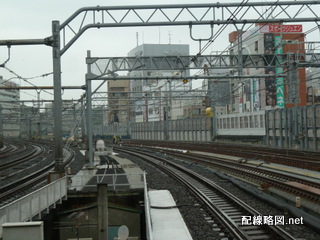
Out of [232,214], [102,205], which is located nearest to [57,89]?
[102,205]

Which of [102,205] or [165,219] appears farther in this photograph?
[102,205]

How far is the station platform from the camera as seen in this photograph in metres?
8.45

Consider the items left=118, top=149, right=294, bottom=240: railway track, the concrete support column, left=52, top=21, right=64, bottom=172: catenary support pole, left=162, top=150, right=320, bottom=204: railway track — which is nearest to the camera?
left=118, top=149, right=294, bottom=240: railway track

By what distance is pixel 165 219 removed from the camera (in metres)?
10.0

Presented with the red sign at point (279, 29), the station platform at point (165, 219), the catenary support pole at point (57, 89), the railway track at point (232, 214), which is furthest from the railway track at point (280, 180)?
the red sign at point (279, 29)

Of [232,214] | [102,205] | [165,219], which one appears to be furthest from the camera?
[102,205]

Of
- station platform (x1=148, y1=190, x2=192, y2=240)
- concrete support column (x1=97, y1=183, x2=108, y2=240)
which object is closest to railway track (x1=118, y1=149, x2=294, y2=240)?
station platform (x1=148, y1=190, x2=192, y2=240)

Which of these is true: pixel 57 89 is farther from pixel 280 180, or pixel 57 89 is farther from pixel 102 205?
pixel 280 180

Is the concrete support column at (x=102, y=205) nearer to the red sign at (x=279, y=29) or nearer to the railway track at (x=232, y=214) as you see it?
the railway track at (x=232, y=214)

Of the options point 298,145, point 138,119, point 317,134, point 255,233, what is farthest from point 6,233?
point 138,119

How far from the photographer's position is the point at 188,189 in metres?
15.2

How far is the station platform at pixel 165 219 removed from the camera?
8.45 meters

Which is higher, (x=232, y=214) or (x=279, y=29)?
(x=279, y=29)

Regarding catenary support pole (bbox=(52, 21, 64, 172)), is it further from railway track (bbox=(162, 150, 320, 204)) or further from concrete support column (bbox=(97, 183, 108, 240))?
railway track (bbox=(162, 150, 320, 204))
